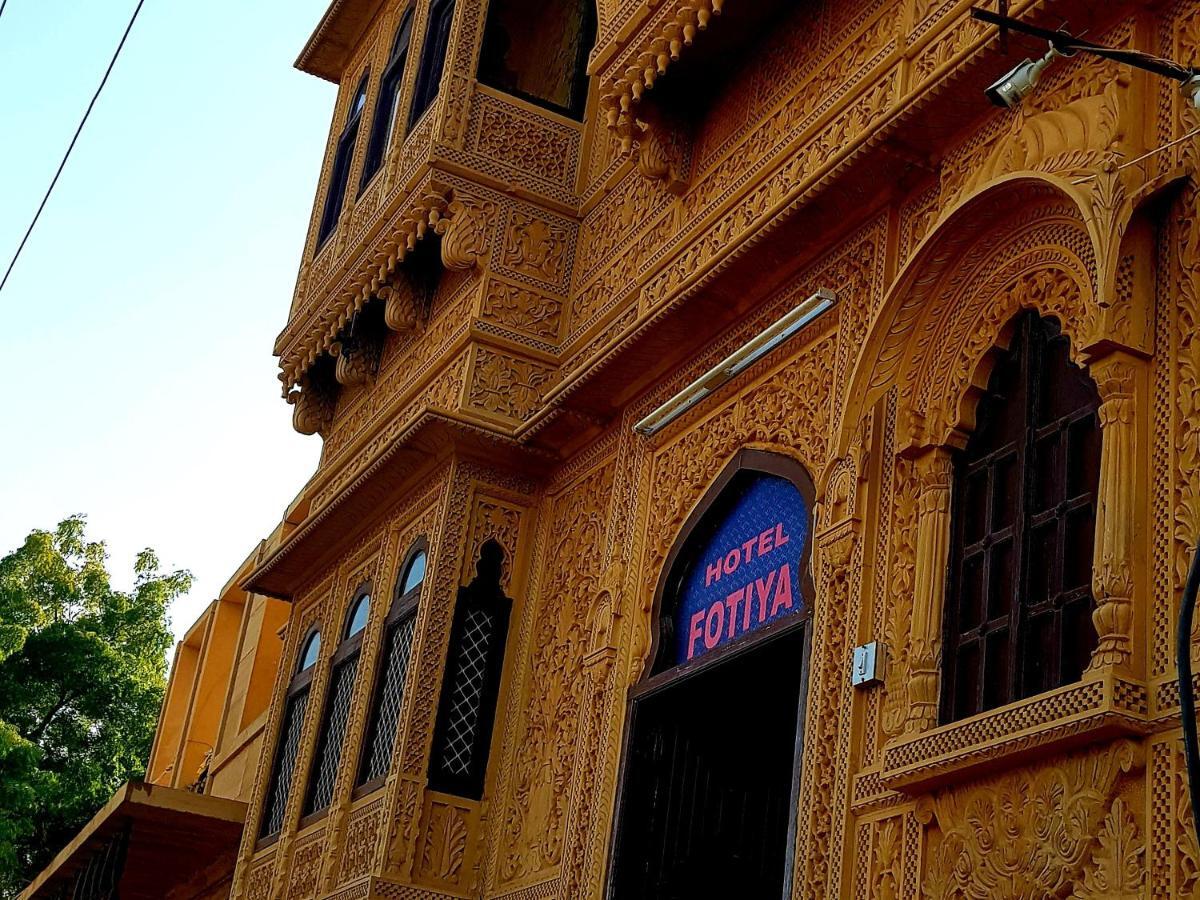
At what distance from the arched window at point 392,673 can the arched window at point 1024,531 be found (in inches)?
177

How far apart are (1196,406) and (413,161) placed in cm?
727

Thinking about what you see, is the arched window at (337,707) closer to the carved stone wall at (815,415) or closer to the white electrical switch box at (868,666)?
the carved stone wall at (815,415)

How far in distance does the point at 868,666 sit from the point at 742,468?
1.81 m

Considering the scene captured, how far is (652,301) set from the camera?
9320mm

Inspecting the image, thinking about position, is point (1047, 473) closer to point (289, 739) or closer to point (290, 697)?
point (289, 739)

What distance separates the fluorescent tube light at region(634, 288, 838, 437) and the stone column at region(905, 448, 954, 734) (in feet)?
4.14

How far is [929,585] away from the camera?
6.43 m

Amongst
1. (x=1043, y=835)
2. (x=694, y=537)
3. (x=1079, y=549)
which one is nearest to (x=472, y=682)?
(x=694, y=537)

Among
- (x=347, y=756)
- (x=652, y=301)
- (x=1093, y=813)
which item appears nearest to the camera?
(x=1093, y=813)

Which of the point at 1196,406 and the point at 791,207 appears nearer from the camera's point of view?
the point at 1196,406

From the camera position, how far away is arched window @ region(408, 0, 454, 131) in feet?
40.2

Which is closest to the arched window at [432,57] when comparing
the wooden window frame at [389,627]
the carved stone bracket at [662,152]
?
the carved stone bracket at [662,152]

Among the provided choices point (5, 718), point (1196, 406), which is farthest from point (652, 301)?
point (5, 718)

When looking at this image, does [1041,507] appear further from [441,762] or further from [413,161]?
[413,161]
